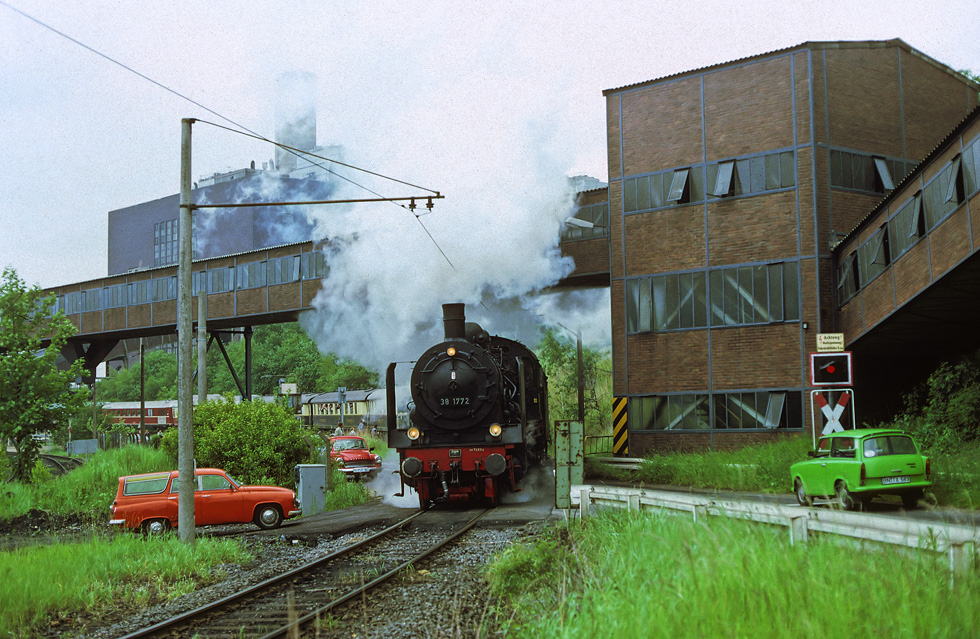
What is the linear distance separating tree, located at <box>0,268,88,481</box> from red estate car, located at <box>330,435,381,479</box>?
9679mm

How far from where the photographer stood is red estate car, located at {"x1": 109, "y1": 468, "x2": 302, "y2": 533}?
14.8 meters

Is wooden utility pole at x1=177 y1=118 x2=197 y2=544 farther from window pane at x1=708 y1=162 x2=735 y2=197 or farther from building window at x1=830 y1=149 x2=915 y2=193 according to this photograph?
building window at x1=830 y1=149 x2=915 y2=193

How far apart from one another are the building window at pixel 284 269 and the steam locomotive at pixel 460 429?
1951 cm

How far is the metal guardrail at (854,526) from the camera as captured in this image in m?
4.66

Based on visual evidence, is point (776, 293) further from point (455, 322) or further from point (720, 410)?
point (455, 322)

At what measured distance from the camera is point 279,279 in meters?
36.2

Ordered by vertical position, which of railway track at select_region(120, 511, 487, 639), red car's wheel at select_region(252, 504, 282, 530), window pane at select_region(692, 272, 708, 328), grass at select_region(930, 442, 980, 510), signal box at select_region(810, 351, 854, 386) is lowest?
red car's wheel at select_region(252, 504, 282, 530)

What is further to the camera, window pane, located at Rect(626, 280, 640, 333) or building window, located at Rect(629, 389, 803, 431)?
window pane, located at Rect(626, 280, 640, 333)

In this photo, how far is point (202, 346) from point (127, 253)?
309ft

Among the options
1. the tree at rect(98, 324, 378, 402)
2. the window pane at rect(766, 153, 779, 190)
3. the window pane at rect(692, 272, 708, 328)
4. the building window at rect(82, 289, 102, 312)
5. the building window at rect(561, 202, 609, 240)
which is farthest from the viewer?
the tree at rect(98, 324, 378, 402)

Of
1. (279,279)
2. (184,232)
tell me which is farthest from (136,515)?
(279,279)

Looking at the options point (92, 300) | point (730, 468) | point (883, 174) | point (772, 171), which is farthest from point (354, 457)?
point (92, 300)

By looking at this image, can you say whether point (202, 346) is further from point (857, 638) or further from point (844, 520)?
point (857, 638)

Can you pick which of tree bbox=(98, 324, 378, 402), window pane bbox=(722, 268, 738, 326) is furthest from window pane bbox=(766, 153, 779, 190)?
tree bbox=(98, 324, 378, 402)
